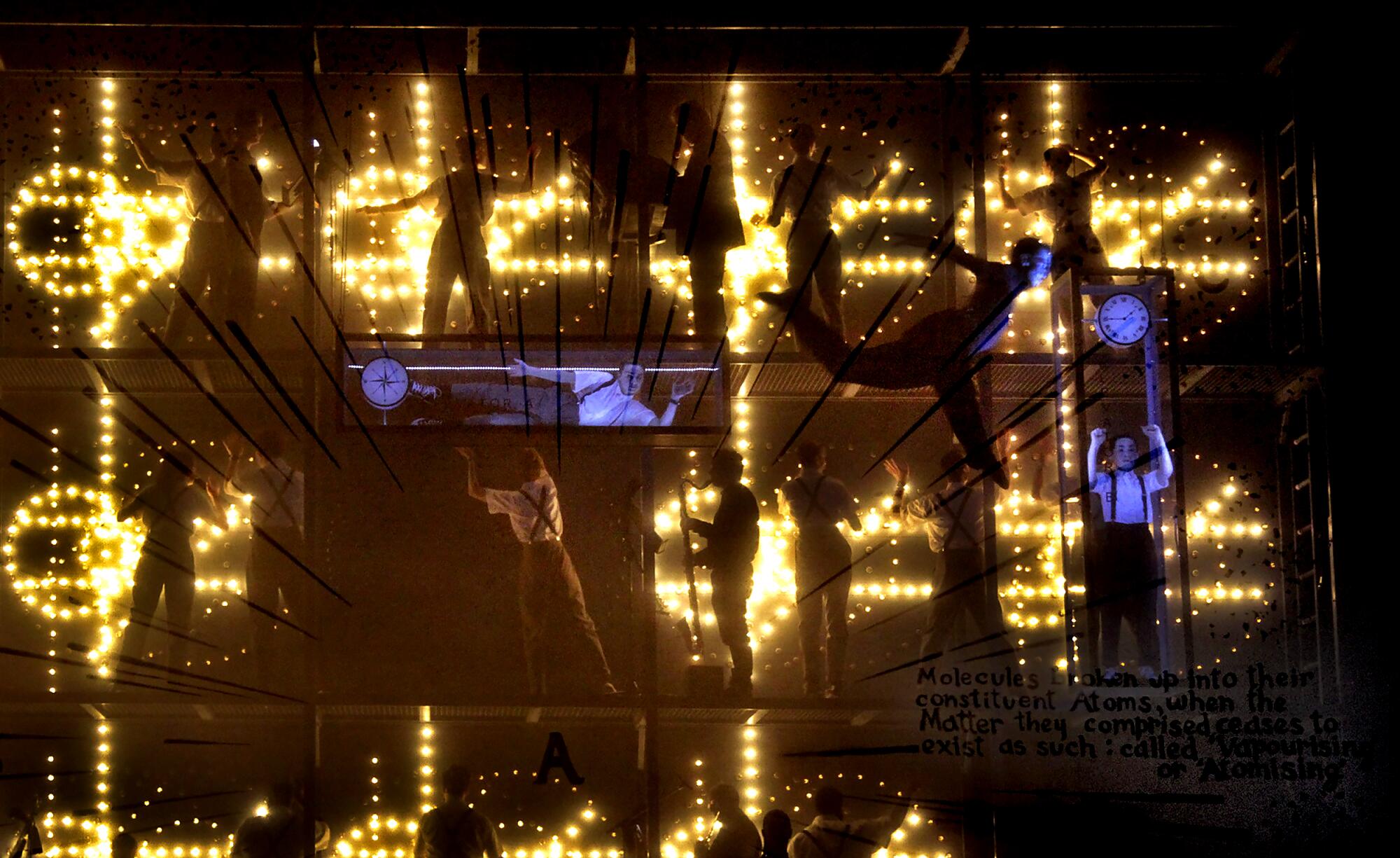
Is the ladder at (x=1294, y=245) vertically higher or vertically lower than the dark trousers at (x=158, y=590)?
higher

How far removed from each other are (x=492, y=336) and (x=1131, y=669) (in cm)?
426

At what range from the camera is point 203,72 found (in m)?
10.3

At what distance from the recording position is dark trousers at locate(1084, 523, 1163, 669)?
29.3 feet

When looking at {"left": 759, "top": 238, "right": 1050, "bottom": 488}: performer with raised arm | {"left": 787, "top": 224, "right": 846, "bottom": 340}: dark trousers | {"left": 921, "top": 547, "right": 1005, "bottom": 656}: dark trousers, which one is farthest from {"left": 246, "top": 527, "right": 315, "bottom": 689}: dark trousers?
{"left": 921, "top": 547, "right": 1005, "bottom": 656}: dark trousers

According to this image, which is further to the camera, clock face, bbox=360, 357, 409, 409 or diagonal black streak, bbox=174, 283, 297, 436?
diagonal black streak, bbox=174, 283, 297, 436

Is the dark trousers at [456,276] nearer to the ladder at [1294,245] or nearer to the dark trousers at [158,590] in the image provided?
the dark trousers at [158,590]

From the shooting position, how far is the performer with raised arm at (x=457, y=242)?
972cm

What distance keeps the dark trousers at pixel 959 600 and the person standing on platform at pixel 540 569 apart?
6.45ft

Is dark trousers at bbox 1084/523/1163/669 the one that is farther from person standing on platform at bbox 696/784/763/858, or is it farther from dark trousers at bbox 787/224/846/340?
person standing on platform at bbox 696/784/763/858

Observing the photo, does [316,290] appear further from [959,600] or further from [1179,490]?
[1179,490]

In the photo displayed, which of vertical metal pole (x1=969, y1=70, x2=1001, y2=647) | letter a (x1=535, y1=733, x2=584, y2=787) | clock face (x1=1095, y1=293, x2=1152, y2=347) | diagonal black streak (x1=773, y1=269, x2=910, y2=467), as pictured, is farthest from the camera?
diagonal black streak (x1=773, y1=269, x2=910, y2=467)

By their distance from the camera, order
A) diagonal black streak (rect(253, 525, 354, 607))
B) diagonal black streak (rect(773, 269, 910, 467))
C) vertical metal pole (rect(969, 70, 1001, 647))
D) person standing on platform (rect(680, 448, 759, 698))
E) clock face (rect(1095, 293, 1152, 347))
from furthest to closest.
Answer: diagonal black streak (rect(773, 269, 910, 467))
clock face (rect(1095, 293, 1152, 347))
diagonal black streak (rect(253, 525, 354, 607))
vertical metal pole (rect(969, 70, 1001, 647))
person standing on platform (rect(680, 448, 759, 698))

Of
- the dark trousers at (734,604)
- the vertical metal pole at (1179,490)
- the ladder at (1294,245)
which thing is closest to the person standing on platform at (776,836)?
the dark trousers at (734,604)

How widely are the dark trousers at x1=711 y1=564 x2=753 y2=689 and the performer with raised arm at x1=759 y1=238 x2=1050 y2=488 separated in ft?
4.98
